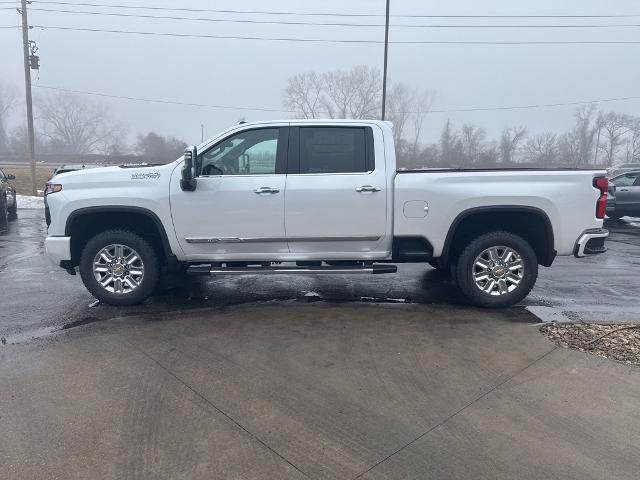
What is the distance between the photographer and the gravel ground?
4500 mm

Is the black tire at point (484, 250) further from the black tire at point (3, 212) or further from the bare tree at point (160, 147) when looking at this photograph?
the bare tree at point (160, 147)

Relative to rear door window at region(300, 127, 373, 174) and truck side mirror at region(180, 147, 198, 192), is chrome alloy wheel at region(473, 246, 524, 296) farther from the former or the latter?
truck side mirror at region(180, 147, 198, 192)

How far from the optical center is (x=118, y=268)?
5.86m

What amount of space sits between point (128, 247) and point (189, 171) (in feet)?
3.93

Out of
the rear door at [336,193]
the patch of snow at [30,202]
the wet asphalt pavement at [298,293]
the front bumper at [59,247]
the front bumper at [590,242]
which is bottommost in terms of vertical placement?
the wet asphalt pavement at [298,293]

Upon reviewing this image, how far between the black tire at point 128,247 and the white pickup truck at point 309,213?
12mm

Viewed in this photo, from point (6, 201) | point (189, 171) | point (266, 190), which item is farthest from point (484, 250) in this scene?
point (6, 201)

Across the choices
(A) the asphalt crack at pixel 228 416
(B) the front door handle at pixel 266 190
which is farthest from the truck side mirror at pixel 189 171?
(A) the asphalt crack at pixel 228 416

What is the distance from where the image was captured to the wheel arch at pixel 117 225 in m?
5.65

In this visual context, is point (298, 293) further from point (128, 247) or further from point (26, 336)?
point (26, 336)

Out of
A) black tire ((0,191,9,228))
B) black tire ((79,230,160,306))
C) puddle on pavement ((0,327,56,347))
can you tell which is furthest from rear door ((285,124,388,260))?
black tire ((0,191,9,228))

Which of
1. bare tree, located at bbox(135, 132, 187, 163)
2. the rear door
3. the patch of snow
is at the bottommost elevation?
the patch of snow

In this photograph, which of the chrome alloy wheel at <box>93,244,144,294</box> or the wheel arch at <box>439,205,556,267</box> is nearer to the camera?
the wheel arch at <box>439,205,556,267</box>

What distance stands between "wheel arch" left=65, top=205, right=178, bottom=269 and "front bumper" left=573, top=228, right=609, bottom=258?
15.1 ft
